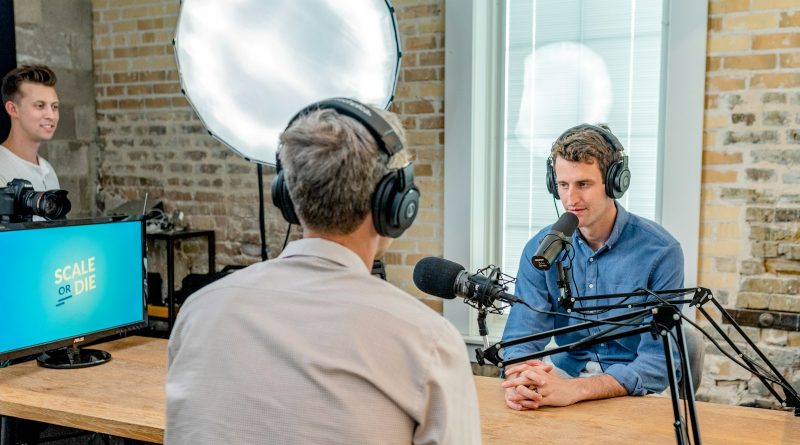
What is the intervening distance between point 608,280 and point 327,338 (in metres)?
1.37

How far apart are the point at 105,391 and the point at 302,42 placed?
1.34 metres

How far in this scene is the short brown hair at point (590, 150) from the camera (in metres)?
2.06

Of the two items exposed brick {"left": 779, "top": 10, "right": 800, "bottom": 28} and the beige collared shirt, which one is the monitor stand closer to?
the beige collared shirt

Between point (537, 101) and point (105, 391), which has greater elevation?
point (537, 101)

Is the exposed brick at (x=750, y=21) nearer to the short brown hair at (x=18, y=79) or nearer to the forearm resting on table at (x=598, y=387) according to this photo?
the forearm resting on table at (x=598, y=387)

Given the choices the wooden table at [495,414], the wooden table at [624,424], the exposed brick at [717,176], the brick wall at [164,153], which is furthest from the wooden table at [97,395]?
the exposed brick at [717,176]

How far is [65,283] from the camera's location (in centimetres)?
205

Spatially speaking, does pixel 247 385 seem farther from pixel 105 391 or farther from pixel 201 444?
pixel 105 391

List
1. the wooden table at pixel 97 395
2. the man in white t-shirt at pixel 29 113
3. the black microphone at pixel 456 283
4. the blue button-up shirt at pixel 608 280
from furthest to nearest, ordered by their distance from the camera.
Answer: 1. the man in white t-shirt at pixel 29 113
2. the blue button-up shirt at pixel 608 280
3. the wooden table at pixel 97 395
4. the black microphone at pixel 456 283

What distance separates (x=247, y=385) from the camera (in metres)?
0.96

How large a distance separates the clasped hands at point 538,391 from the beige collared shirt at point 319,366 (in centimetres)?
69

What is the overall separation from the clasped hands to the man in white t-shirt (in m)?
2.58

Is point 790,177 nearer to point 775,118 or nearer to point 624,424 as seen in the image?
point 775,118

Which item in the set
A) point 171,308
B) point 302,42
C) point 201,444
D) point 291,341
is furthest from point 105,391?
point 171,308
